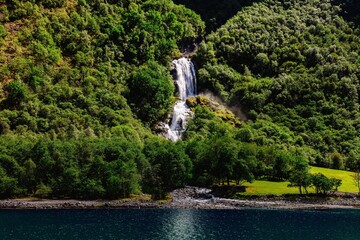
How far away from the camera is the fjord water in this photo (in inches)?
3994

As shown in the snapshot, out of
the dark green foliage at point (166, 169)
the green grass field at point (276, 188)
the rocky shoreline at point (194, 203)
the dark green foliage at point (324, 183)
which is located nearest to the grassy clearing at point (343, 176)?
the green grass field at point (276, 188)

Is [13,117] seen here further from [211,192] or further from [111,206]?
[211,192]

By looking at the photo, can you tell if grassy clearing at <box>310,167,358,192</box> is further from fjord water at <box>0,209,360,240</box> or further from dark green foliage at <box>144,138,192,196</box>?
dark green foliage at <box>144,138,192,196</box>

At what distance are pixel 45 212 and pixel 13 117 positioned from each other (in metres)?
61.3

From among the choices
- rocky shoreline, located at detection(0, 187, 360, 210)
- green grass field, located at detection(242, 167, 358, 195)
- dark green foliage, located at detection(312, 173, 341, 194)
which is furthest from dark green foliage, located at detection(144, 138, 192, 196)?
dark green foliage, located at detection(312, 173, 341, 194)

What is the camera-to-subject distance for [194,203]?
472 feet

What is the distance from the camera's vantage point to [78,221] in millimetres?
114312

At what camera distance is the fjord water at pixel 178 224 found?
101438mm

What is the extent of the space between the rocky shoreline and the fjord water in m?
5.65

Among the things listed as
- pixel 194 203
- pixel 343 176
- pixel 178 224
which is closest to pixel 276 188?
pixel 194 203

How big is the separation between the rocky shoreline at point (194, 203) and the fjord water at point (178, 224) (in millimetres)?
5645

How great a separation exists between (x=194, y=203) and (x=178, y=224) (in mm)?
30964

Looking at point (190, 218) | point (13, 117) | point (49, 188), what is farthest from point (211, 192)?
point (13, 117)

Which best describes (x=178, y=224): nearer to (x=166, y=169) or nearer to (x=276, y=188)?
(x=166, y=169)
